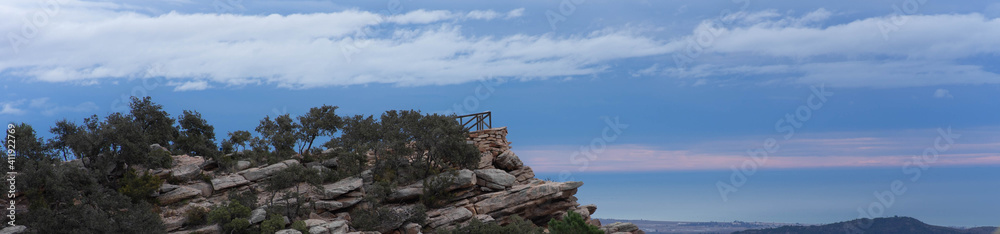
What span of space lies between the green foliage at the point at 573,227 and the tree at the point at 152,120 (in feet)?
79.9

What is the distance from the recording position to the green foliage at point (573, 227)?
34312 millimetres

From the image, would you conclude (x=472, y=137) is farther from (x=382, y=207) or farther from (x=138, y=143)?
(x=138, y=143)

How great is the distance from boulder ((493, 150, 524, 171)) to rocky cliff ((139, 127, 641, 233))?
45.5 inches

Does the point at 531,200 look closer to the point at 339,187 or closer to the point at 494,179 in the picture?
the point at 494,179

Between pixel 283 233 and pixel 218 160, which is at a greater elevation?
pixel 218 160

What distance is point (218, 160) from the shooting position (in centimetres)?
4184

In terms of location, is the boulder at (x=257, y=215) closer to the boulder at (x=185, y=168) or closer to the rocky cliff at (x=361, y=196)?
the rocky cliff at (x=361, y=196)

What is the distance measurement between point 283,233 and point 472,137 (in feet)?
53.1

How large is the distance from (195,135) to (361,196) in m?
14.0

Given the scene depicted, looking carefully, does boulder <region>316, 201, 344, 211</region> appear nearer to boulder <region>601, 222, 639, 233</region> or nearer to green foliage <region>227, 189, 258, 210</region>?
green foliage <region>227, 189, 258, 210</region>

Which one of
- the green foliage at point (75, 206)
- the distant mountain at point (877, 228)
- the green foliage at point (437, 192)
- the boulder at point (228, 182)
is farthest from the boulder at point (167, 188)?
the distant mountain at point (877, 228)

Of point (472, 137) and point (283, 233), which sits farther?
point (472, 137)

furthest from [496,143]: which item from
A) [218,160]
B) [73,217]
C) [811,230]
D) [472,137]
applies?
[811,230]

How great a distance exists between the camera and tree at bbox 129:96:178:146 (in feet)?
141
